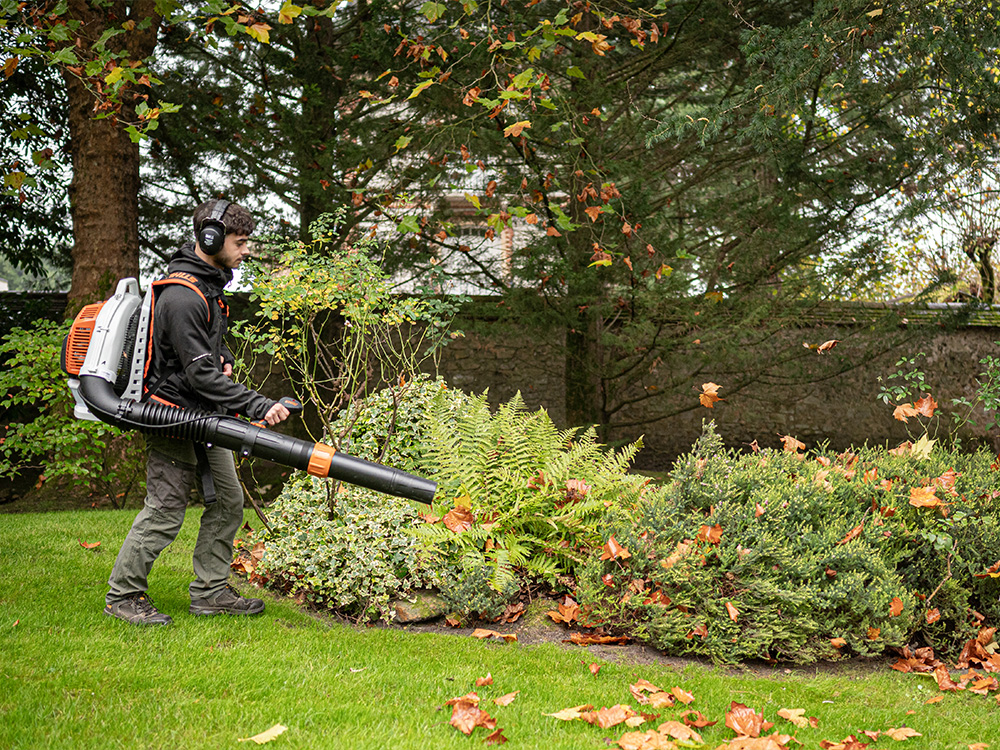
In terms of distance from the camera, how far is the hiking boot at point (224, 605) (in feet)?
13.1

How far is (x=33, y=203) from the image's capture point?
10.5 m

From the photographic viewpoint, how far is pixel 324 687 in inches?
124

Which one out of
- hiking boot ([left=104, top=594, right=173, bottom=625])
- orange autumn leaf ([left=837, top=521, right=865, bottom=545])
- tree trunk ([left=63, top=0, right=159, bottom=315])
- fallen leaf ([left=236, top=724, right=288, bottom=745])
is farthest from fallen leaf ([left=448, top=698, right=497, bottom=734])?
tree trunk ([left=63, top=0, right=159, bottom=315])

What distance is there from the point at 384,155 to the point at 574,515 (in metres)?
5.40

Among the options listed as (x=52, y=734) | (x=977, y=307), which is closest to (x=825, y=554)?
(x=52, y=734)

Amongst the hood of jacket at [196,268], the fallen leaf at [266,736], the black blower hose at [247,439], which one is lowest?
the fallen leaf at [266,736]

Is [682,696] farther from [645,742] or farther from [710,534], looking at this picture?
[710,534]

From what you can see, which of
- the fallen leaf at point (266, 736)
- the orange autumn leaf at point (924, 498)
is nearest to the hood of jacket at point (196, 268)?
the fallen leaf at point (266, 736)

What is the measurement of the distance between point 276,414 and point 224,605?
4.19 feet

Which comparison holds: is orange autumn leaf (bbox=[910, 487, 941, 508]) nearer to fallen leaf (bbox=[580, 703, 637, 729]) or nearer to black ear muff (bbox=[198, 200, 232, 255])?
fallen leaf (bbox=[580, 703, 637, 729])

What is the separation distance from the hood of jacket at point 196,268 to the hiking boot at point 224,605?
5.19 ft

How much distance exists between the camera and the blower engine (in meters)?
2.99

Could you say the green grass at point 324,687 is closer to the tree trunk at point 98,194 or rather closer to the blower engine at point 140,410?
the blower engine at point 140,410

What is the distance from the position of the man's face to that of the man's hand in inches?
→ 34.3
